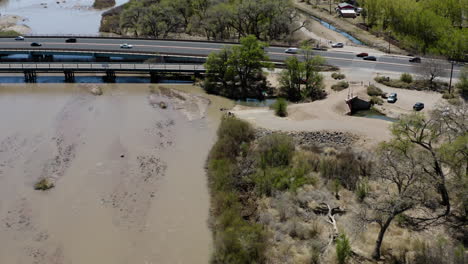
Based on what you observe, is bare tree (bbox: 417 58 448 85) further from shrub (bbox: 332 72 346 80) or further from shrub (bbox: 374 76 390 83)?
shrub (bbox: 332 72 346 80)

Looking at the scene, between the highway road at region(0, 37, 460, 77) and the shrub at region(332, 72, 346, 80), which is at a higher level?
the highway road at region(0, 37, 460, 77)

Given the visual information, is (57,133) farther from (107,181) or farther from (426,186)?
(426,186)

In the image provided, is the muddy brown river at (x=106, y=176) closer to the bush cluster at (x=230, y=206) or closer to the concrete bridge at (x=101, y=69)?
the bush cluster at (x=230, y=206)

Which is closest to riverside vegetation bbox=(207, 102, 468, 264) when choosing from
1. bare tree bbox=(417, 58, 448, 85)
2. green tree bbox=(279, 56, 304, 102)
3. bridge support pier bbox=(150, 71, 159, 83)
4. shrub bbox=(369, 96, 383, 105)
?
shrub bbox=(369, 96, 383, 105)

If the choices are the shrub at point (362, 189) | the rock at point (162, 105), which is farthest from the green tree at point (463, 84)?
the rock at point (162, 105)

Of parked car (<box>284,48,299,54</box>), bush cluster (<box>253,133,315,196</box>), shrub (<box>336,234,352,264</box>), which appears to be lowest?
shrub (<box>336,234,352,264</box>)

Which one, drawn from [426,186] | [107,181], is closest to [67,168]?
[107,181]
